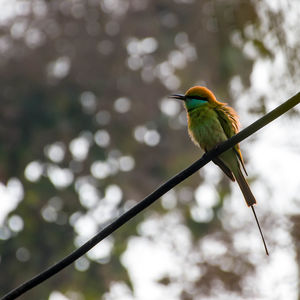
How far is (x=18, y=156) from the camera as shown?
7973 millimetres

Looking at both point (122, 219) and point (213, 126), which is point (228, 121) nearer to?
point (213, 126)

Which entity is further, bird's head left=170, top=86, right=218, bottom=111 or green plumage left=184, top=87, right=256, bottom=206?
bird's head left=170, top=86, right=218, bottom=111

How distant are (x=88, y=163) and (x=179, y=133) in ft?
4.53

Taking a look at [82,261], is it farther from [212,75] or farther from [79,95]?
[212,75]

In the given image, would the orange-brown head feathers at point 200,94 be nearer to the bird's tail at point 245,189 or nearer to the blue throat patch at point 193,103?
the blue throat patch at point 193,103

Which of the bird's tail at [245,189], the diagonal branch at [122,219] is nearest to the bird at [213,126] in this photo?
the bird's tail at [245,189]

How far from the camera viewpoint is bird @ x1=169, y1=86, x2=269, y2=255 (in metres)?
2.78

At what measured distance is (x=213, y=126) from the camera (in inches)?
113

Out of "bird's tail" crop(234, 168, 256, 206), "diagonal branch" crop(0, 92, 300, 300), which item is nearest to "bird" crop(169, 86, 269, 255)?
"bird's tail" crop(234, 168, 256, 206)

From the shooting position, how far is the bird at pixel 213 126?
2777mm

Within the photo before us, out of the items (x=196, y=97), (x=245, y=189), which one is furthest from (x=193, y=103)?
(x=245, y=189)

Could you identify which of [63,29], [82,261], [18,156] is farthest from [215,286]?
[63,29]

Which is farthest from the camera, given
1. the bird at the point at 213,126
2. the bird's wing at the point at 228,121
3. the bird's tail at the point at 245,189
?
the bird's wing at the point at 228,121

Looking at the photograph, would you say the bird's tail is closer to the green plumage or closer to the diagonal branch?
the green plumage
